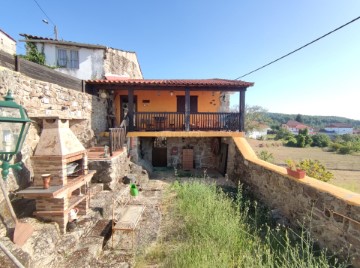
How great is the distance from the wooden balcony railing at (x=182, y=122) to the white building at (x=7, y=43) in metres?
10.1

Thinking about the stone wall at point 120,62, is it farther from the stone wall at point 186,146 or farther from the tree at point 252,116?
the tree at point 252,116

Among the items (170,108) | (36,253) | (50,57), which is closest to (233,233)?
(36,253)

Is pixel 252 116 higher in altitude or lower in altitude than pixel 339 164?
higher

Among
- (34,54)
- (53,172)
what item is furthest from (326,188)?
(34,54)

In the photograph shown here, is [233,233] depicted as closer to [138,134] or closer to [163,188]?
[163,188]

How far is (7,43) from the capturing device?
13.0m

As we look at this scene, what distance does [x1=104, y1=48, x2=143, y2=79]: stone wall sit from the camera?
13297 mm

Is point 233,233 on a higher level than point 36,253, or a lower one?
lower

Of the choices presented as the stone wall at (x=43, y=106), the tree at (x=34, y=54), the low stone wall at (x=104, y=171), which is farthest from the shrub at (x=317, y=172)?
the tree at (x=34, y=54)

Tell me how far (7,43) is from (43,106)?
11.8m

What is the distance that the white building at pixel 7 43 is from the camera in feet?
40.7

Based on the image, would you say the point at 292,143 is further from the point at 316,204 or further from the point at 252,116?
the point at 316,204

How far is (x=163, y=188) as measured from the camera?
8172 mm

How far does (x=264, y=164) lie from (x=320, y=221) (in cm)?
281
